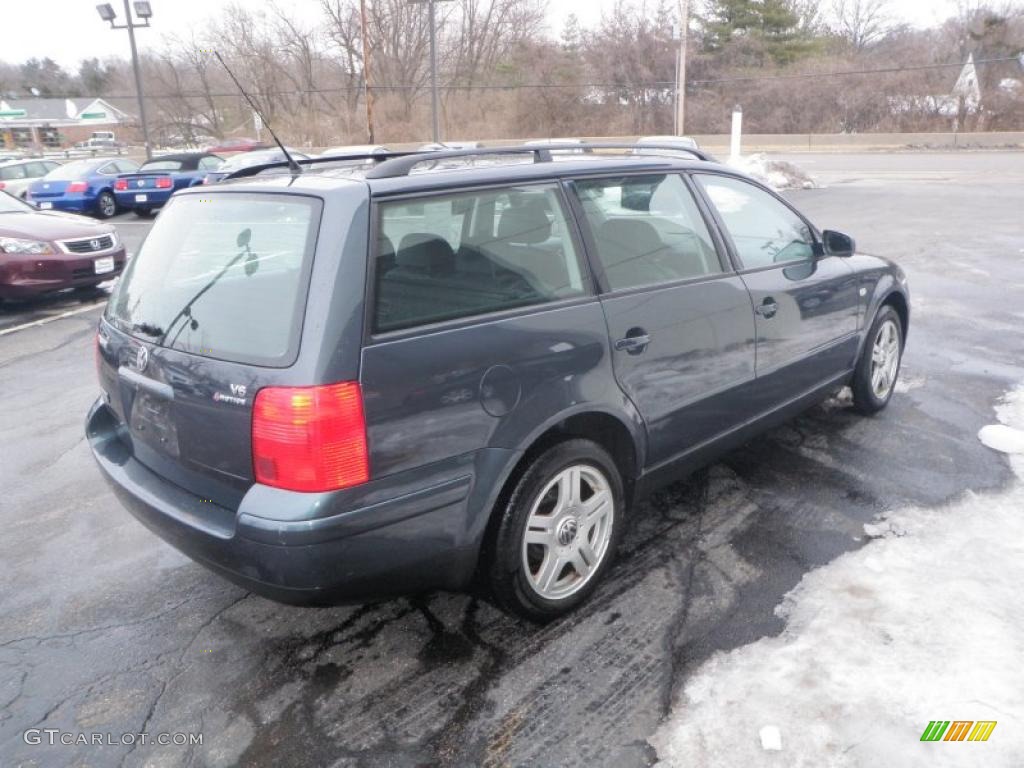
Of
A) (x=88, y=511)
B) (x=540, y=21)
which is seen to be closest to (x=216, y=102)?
(x=540, y=21)

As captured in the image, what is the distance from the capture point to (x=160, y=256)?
3.06 meters

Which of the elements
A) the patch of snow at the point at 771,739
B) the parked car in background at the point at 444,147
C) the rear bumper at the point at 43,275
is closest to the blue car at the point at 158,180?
the rear bumper at the point at 43,275

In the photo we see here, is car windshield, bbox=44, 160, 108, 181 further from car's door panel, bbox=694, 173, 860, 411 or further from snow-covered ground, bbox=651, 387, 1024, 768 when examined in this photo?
snow-covered ground, bbox=651, 387, 1024, 768

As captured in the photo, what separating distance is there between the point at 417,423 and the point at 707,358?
1518mm

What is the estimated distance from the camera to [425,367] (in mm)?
2422

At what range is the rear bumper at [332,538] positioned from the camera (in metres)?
2.33

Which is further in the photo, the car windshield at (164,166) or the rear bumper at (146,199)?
the car windshield at (164,166)

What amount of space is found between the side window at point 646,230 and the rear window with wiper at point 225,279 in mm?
1165

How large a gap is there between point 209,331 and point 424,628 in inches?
53.0

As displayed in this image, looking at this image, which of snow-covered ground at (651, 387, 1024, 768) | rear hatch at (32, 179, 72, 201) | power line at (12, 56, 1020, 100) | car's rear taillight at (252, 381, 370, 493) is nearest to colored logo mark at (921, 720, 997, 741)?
snow-covered ground at (651, 387, 1024, 768)

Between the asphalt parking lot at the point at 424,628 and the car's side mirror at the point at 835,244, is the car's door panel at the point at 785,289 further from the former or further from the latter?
the asphalt parking lot at the point at 424,628

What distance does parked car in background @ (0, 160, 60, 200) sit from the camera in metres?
18.6

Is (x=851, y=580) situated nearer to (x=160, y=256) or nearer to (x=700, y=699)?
(x=700, y=699)

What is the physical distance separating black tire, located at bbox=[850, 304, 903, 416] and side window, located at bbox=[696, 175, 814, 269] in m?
0.83
